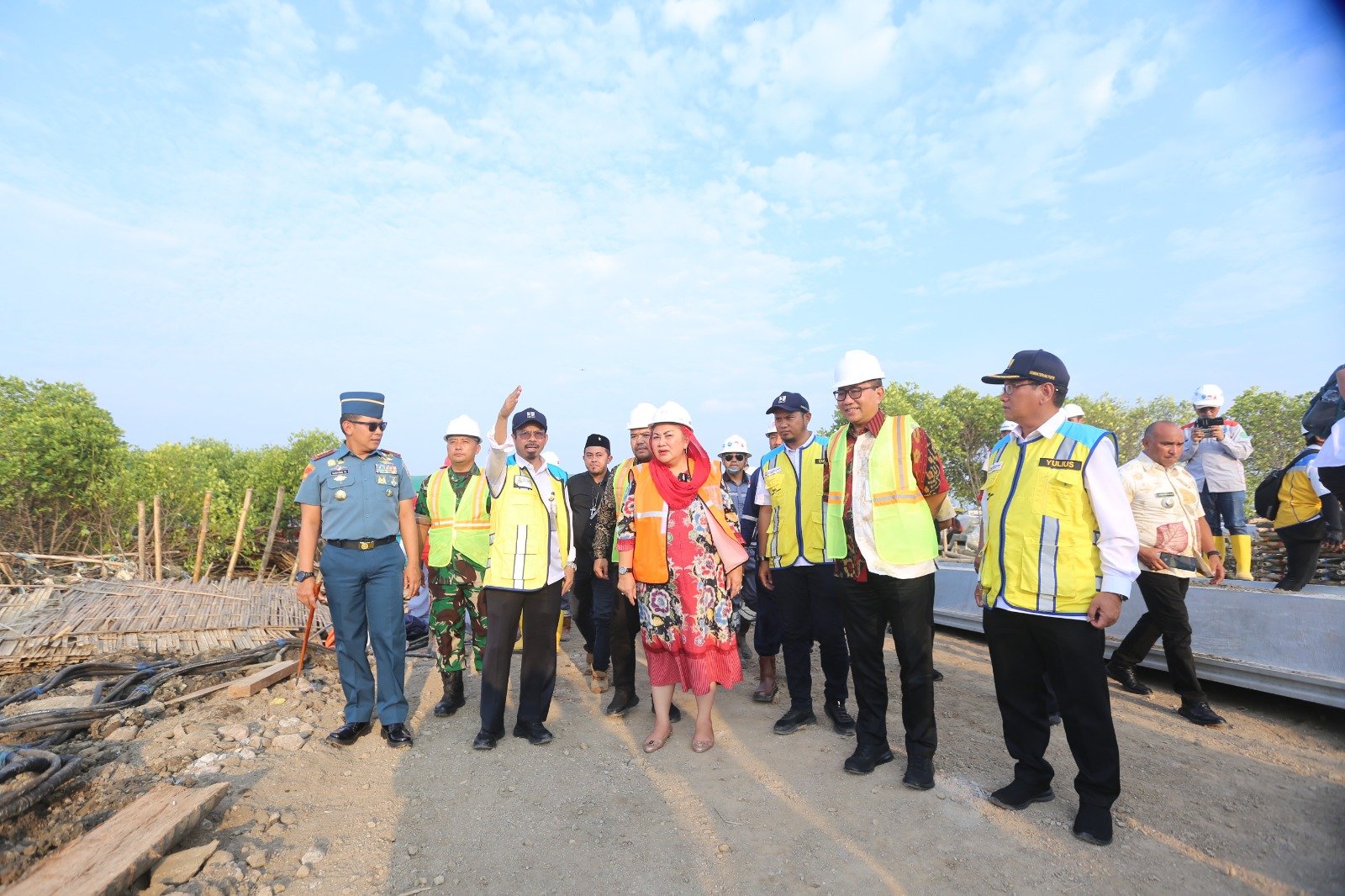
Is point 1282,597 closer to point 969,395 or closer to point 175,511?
point 175,511

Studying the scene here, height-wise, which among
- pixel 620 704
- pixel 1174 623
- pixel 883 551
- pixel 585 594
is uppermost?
pixel 883 551

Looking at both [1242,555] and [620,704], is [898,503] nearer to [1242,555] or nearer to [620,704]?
[620,704]

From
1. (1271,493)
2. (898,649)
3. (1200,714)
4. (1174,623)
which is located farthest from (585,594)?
(1271,493)

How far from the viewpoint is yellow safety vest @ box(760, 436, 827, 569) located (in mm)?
4211

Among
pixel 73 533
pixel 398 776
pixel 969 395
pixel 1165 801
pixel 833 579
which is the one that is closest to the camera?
pixel 1165 801

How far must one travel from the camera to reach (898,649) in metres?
3.49

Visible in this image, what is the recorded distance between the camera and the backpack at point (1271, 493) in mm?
5621

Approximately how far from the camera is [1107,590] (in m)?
2.72

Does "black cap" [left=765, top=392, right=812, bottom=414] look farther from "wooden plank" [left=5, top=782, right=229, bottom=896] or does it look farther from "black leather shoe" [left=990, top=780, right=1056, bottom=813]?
"wooden plank" [left=5, top=782, right=229, bottom=896]

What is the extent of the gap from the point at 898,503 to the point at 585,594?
12.0 feet

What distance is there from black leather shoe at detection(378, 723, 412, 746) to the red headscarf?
7.43 ft

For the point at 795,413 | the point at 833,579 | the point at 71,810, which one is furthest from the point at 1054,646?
the point at 71,810

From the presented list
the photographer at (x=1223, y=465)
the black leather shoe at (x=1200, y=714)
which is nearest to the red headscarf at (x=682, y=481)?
the black leather shoe at (x=1200, y=714)

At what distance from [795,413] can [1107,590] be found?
2.29 metres
